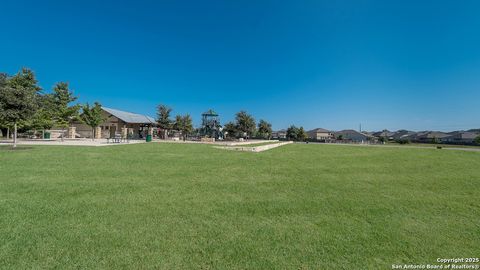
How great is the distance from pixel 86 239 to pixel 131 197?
1.89 metres

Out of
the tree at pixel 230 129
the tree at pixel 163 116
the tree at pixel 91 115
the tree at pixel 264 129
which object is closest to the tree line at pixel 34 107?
the tree at pixel 91 115

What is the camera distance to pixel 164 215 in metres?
3.84

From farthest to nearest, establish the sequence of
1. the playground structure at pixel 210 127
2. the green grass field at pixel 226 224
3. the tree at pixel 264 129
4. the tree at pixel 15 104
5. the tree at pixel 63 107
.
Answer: the tree at pixel 264 129
the playground structure at pixel 210 127
the tree at pixel 63 107
the tree at pixel 15 104
the green grass field at pixel 226 224

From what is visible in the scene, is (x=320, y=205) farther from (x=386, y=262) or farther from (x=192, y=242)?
(x=192, y=242)

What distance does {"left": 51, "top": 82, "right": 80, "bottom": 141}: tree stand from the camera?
2883 centimetres

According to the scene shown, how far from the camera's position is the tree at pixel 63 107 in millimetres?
28828

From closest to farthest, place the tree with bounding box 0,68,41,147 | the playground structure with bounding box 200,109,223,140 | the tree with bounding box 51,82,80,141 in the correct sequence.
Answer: the tree with bounding box 0,68,41,147, the tree with bounding box 51,82,80,141, the playground structure with bounding box 200,109,223,140

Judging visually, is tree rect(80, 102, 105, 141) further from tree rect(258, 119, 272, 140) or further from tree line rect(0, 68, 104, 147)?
tree rect(258, 119, 272, 140)

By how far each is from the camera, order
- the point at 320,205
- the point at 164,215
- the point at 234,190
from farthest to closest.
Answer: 1. the point at 234,190
2. the point at 320,205
3. the point at 164,215

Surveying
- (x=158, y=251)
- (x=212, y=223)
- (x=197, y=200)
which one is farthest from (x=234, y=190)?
(x=158, y=251)

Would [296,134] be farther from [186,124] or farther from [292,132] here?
[186,124]

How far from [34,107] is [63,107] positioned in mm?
17808

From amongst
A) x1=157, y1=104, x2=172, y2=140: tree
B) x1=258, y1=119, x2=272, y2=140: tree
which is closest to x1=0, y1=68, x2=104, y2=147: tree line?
x1=157, y1=104, x2=172, y2=140: tree

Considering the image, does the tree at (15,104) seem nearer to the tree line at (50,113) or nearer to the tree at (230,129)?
the tree line at (50,113)
